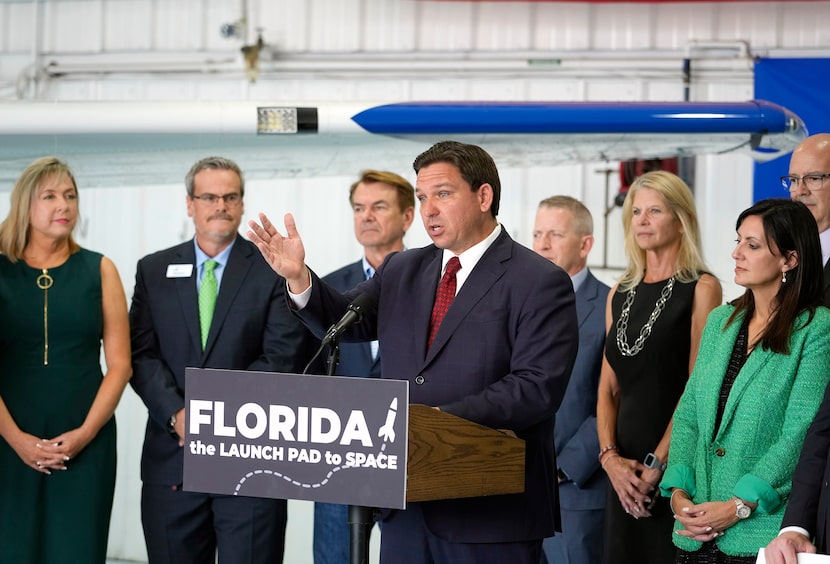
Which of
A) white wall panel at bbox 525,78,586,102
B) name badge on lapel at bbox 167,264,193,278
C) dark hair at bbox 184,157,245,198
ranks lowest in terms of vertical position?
name badge on lapel at bbox 167,264,193,278

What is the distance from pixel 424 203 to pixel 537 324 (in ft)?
1.29

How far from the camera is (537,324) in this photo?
2.38 meters

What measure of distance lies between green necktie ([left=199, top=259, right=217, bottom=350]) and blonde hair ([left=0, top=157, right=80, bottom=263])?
1.80 ft

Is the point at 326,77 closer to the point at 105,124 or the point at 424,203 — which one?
the point at 105,124

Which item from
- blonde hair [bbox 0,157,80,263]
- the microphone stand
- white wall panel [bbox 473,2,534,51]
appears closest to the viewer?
the microphone stand

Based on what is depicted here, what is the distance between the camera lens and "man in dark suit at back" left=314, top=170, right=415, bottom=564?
12.2 feet

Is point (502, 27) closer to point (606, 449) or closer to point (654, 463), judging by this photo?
point (606, 449)

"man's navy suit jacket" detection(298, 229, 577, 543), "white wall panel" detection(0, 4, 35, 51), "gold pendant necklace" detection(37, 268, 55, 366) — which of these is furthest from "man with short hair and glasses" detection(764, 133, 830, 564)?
"white wall panel" detection(0, 4, 35, 51)

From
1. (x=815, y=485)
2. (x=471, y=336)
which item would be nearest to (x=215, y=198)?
(x=471, y=336)

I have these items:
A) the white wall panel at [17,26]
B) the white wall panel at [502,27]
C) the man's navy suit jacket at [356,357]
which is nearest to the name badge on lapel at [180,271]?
the man's navy suit jacket at [356,357]

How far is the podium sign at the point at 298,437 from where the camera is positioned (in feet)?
6.27

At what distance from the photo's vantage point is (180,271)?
11.0 feet

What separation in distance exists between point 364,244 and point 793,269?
168 centimetres

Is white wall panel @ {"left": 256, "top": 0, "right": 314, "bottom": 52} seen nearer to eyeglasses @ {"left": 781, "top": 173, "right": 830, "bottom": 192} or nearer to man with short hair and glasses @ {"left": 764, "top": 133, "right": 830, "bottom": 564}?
eyeglasses @ {"left": 781, "top": 173, "right": 830, "bottom": 192}
